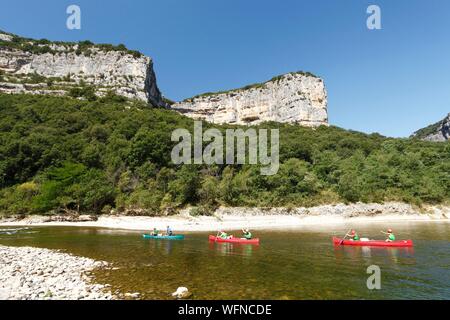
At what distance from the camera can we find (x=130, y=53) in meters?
118

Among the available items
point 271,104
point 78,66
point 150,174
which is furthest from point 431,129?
point 78,66

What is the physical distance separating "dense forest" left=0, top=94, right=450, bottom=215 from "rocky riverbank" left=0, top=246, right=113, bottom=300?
29651mm

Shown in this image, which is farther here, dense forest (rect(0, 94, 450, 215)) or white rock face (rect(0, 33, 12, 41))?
white rock face (rect(0, 33, 12, 41))

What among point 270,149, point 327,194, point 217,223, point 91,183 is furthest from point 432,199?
point 91,183

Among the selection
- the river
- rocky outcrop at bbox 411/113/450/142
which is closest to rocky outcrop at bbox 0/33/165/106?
the river

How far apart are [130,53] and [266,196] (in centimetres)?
9712

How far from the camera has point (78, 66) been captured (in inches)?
4508

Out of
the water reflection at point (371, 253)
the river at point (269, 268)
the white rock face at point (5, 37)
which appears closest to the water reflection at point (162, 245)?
the river at point (269, 268)

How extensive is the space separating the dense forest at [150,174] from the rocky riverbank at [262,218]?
1.95 meters

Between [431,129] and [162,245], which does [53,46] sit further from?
[431,129]

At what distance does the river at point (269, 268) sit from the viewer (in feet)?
40.8

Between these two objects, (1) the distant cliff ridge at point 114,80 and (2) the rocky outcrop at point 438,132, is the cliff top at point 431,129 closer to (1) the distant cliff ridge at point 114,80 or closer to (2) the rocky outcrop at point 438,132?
(2) the rocky outcrop at point 438,132

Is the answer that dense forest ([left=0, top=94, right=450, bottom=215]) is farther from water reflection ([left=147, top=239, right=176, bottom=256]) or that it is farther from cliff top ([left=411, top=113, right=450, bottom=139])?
cliff top ([left=411, top=113, right=450, bottom=139])

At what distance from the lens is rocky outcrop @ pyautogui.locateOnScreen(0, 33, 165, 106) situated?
10594cm
